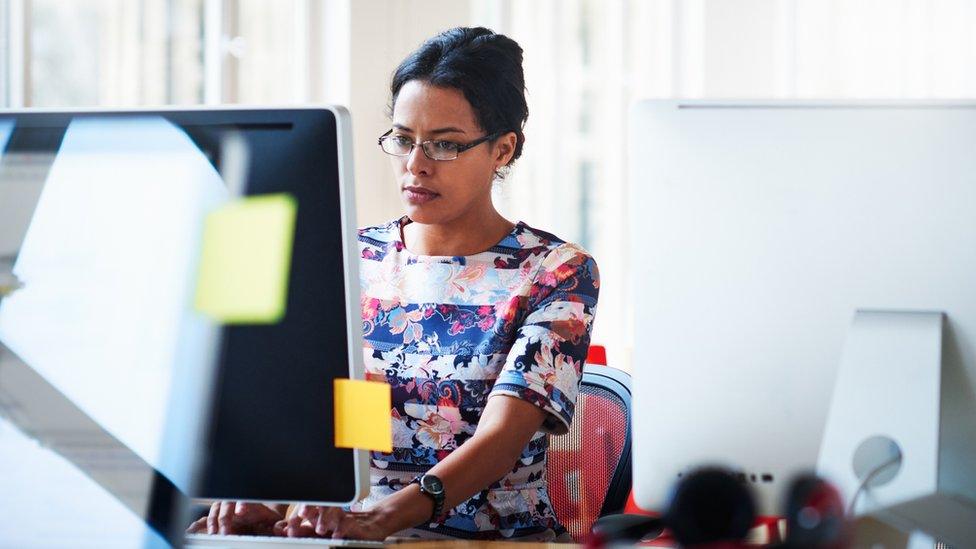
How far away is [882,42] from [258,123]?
11.2 feet

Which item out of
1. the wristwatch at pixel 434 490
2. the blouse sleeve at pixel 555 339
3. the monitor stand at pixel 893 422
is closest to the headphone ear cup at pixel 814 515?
the monitor stand at pixel 893 422

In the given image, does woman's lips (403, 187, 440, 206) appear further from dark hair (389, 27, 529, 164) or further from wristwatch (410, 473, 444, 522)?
wristwatch (410, 473, 444, 522)

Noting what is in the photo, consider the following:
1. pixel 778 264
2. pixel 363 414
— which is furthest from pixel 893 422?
pixel 363 414

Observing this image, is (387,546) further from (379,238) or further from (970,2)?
(970,2)

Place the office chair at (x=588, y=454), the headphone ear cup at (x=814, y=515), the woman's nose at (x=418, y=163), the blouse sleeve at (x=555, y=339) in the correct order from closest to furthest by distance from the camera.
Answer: the headphone ear cup at (x=814, y=515) < the blouse sleeve at (x=555, y=339) < the woman's nose at (x=418, y=163) < the office chair at (x=588, y=454)

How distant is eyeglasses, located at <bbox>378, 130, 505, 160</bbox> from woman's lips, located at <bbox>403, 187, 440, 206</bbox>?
53mm

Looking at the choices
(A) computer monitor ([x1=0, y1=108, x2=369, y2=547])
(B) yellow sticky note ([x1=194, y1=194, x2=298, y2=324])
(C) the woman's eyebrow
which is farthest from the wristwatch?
(C) the woman's eyebrow

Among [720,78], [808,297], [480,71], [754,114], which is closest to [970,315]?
[808,297]

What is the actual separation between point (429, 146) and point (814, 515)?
42.6 inches

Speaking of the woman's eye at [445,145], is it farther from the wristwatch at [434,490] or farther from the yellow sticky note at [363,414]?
the yellow sticky note at [363,414]

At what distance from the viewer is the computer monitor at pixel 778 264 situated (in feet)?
3.20

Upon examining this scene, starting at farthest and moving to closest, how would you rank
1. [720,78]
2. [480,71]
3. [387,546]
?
[720,78] → [480,71] → [387,546]

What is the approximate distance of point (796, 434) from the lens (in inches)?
39.9

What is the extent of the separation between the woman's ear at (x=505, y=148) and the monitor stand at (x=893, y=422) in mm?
840
